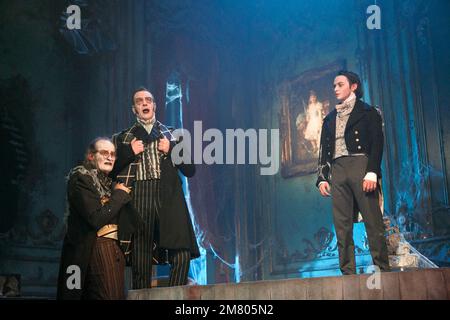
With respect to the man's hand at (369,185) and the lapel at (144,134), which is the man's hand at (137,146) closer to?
the lapel at (144,134)

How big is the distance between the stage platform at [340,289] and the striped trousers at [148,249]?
0.62 m

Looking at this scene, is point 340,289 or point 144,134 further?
point 144,134

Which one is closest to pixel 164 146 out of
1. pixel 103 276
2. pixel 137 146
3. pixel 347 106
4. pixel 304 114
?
pixel 137 146

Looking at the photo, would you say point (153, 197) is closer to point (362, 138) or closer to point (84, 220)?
point (84, 220)

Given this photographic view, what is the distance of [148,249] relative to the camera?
4234 millimetres

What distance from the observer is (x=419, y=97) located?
22.2ft

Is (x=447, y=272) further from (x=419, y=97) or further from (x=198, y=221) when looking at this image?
(x=198, y=221)

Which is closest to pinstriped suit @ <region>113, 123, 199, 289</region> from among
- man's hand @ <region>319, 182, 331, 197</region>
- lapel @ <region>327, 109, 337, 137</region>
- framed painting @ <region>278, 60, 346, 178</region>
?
man's hand @ <region>319, 182, 331, 197</region>

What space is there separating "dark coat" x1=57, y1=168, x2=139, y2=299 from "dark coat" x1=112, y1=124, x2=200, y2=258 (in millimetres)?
239

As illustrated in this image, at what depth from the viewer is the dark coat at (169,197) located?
13.8 feet

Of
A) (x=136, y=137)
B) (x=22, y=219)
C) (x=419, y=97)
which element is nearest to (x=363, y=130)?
(x=136, y=137)

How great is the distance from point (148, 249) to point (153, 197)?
335mm

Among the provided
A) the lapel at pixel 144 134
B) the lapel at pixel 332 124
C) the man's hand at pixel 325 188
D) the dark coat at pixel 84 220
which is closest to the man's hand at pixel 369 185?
the man's hand at pixel 325 188

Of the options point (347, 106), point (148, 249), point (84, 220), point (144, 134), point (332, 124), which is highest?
point (347, 106)
